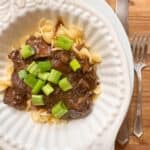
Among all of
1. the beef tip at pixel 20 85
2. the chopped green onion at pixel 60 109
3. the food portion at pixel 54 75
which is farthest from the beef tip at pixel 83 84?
the beef tip at pixel 20 85

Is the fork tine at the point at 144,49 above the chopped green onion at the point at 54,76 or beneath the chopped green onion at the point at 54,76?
above

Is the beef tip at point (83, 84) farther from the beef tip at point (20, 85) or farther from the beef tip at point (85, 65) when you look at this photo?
the beef tip at point (20, 85)

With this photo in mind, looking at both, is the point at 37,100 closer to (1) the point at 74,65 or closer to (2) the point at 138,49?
(1) the point at 74,65

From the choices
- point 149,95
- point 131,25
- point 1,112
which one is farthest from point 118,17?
point 1,112

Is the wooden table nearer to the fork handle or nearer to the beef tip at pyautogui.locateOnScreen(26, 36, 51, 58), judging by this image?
the fork handle

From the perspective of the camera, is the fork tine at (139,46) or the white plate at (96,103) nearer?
the white plate at (96,103)

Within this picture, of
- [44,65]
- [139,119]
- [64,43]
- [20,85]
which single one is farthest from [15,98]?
[139,119]

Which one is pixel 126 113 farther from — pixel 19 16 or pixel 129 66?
pixel 19 16
